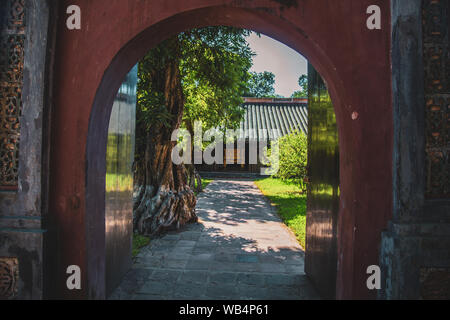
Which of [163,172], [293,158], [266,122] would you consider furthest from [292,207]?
[266,122]

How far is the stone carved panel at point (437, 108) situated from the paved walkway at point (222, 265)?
1.83 m

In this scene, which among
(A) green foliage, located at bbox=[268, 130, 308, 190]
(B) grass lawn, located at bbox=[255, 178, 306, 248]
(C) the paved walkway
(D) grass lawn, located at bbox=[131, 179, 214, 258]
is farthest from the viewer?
(A) green foliage, located at bbox=[268, 130, 308, 190]

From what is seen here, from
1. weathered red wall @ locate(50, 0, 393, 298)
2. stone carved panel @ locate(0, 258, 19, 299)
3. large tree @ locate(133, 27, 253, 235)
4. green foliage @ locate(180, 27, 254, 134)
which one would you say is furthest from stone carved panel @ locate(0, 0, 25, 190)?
green foliage @ locate(180, 27, 254, 134)

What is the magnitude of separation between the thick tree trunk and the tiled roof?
1307 centimetres

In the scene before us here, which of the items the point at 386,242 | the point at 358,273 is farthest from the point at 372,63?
the point at 358,273

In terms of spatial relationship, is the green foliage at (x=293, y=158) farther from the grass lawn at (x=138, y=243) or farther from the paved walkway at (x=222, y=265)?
the grass lawn at (x=138, y=243)

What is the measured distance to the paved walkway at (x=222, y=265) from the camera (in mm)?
3125

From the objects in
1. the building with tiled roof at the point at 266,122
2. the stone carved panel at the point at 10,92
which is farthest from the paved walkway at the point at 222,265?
the building with tiled roof at the point at 266,122

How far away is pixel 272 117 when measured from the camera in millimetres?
23125

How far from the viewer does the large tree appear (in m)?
5.60

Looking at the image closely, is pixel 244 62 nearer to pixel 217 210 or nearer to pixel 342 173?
pixel 217 210

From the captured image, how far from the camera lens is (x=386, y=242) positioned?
218 centimetres

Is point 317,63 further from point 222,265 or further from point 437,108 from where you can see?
point 222,265

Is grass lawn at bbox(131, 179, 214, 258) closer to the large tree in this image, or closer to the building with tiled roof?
the large tree
